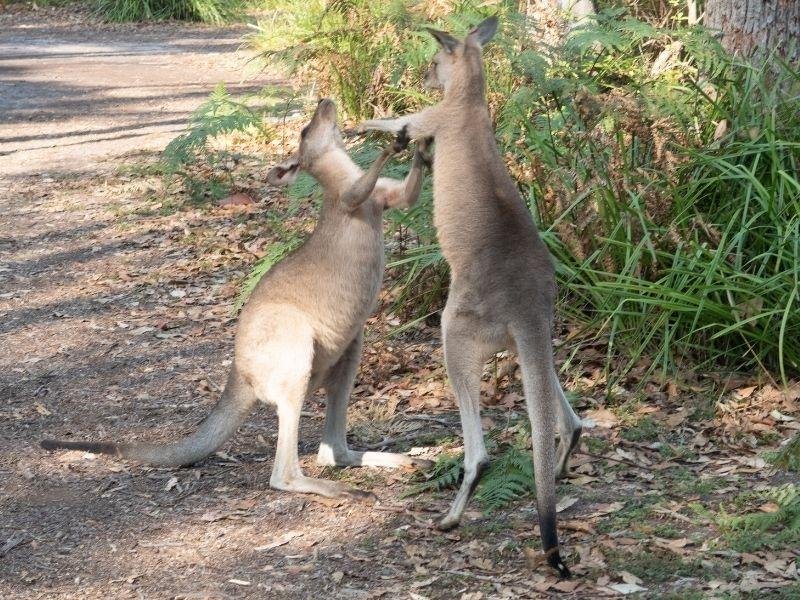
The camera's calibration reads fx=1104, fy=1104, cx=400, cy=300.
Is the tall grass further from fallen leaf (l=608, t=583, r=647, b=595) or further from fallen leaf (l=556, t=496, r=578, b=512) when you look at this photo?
fallen leaf (l=608, t=583, r=647, b=595)

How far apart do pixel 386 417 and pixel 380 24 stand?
13.9ft

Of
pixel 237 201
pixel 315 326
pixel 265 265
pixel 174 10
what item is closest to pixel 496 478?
pixel 315 326

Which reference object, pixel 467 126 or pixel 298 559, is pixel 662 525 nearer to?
pixel 298 559

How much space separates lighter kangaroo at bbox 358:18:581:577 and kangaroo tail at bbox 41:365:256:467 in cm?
115

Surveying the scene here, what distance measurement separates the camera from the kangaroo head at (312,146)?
5312mm

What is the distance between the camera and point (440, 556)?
14.0 feet

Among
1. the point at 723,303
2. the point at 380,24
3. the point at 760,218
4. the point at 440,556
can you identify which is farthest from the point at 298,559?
the point at 380,24

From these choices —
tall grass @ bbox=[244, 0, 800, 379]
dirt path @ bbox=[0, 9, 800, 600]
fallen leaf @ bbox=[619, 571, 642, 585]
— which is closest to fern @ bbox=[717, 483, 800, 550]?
dirt path @ bbox=[0, 9, 800, 600]

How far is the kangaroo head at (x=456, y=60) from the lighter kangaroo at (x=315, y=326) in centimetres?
33

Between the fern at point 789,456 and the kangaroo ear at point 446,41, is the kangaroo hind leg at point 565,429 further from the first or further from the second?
the kangaroo ear at point 446,41

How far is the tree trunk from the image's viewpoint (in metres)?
6.62

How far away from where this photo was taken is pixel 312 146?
531 cm

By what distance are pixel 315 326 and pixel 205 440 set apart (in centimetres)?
74

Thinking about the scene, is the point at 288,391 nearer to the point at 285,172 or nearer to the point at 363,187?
the point at 363,187
